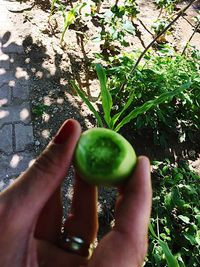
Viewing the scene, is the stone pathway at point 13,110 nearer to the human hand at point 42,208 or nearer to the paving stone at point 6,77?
the paving stone at point 6,77

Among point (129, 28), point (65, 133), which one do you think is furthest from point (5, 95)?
point (65, 133)

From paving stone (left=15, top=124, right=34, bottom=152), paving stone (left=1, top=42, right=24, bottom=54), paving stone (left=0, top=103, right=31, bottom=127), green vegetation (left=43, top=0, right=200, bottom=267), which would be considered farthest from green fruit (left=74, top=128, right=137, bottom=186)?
paving stone (left=1, top=42, right=24, bottom=54)

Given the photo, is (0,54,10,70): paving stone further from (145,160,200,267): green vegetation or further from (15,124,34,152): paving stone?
(145,160,200,267): green vegetation

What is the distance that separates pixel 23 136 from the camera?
141 inches

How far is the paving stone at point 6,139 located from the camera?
3484mm

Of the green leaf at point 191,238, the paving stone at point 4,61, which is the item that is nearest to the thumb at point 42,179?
the green leaf at point 191,238

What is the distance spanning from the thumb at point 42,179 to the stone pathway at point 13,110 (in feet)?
5.89

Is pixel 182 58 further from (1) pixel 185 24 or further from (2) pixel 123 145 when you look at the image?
(2) pixel 123 145

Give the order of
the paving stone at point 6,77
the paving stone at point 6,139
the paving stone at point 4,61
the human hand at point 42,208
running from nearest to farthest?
the human hand at point 42,208 < the paving stone at point 6,139 < the paving stone at point 6,77 < the paving stone at point 4,61

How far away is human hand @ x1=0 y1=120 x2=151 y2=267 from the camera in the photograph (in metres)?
1.47

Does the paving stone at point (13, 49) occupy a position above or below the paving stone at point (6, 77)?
above

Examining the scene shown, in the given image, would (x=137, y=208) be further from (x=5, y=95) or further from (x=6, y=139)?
(x=5, y=95)

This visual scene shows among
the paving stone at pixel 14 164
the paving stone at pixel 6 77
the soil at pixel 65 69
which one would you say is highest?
the soil at pixel 65 69

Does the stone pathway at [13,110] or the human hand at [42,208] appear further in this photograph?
the stone pathway at [13,110]
